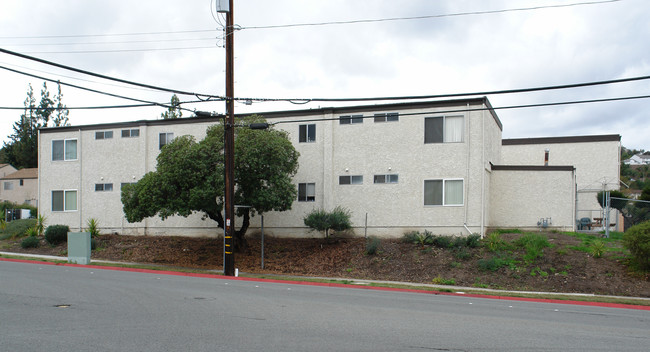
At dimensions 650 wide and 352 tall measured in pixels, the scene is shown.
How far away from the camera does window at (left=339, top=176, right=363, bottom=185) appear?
25078mm

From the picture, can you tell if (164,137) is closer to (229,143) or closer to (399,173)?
(229,143)

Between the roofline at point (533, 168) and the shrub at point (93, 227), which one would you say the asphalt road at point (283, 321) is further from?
the shrub at point (93, 227)

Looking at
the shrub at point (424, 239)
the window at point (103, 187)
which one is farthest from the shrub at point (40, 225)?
the shrub at point (424, 239)

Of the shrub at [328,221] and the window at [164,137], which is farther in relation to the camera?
the window at [164,137]

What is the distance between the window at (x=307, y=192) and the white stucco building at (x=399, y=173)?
0.05 m

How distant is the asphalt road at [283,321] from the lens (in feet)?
26.9

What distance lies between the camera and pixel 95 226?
29719 mm

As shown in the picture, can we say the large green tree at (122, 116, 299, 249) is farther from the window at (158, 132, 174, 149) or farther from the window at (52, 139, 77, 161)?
the window at (52, 139, 77, 161)

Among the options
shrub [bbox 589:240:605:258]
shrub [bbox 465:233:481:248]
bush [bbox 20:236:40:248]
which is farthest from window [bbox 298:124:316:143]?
bush [bbox 20:236:40:248]

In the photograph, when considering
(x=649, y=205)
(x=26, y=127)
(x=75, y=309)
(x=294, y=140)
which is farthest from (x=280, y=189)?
(x=26, y=127)

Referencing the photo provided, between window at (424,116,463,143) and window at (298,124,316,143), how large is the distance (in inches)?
223

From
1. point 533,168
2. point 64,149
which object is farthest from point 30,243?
Result: point 533,168

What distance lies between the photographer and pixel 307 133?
2614 centimetres

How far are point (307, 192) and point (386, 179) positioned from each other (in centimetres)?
413
